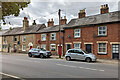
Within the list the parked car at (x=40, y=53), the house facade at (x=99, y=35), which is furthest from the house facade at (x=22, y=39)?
the house facade at (x=99, y=35)

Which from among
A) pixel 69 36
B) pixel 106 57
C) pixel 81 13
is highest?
pixel 81 13

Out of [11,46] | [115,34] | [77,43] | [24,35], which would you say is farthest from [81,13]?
[11,46]

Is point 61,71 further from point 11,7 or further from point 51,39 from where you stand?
point 51,39

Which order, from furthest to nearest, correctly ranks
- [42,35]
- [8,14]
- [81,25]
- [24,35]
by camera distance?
[24,35] → [42,35] → [81,25] → [8,14]

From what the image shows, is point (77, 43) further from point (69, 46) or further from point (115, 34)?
point (115, 34)

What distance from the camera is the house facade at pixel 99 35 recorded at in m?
18.0

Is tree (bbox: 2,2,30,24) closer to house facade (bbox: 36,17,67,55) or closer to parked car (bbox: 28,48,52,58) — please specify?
parked car (bbox: 28,48,52,58)

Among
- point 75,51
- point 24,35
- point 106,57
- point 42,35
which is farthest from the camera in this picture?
point 24,35

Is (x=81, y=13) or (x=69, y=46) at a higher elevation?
(x=81, y=13)

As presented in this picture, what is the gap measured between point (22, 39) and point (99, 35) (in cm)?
2110

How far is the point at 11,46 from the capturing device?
35281mm

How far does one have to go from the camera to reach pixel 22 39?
32750mm

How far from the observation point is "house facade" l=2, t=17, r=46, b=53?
30.7 m

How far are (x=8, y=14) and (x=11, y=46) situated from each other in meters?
30.1
